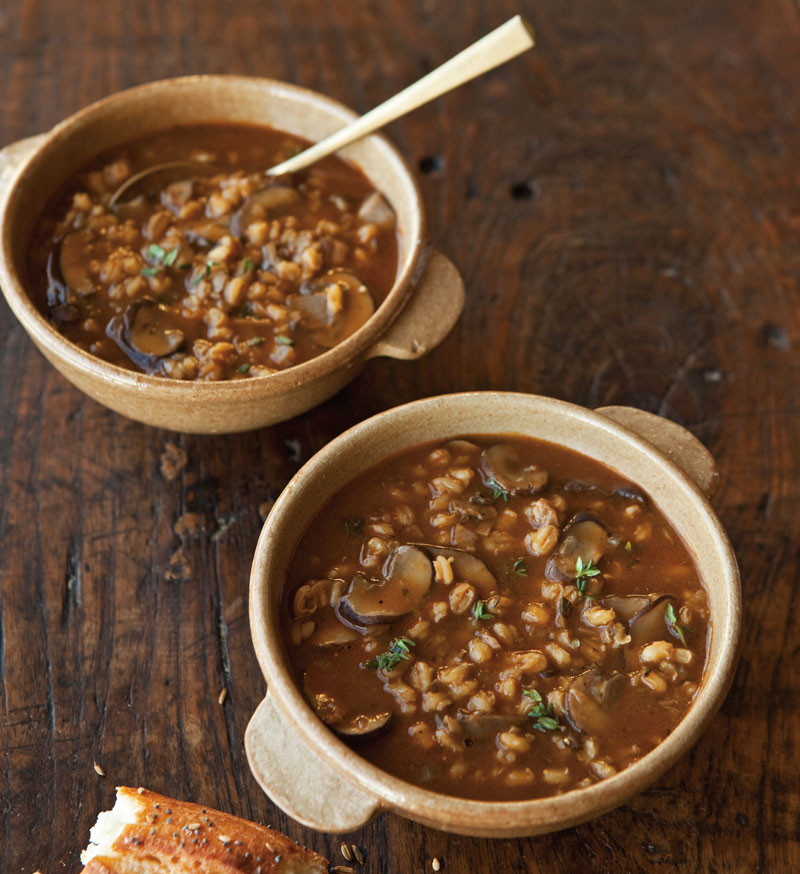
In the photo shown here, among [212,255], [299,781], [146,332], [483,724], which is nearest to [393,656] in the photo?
[483,724]

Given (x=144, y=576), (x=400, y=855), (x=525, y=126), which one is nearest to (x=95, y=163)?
(x=144, y=576)

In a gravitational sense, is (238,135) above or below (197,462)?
above

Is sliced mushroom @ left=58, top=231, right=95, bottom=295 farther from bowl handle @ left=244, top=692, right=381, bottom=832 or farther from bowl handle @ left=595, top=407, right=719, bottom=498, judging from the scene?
bowl handle @ left=595, top=407, right=719, bottom=498

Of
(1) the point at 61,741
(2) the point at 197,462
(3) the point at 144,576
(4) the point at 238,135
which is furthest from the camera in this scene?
(4) the point at 238,135

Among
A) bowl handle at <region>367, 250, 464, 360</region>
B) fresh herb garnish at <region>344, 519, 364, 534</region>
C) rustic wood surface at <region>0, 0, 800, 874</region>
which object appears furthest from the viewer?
bowl handle at <region>367, 250, 464, 360</region>

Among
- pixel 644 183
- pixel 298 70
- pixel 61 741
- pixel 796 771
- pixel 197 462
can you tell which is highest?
pixel 298 70

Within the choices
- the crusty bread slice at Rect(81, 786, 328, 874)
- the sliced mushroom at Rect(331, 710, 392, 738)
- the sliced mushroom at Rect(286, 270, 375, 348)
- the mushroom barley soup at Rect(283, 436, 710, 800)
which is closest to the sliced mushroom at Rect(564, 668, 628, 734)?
the mushroom barley soup at Rect(283, 436, 710, 800)

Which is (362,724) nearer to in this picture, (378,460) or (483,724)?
(483,724)

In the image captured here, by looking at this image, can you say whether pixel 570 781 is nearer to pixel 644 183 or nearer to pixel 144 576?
pixel 144 576
